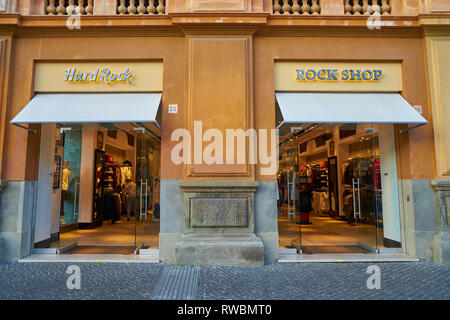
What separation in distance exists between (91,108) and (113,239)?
3399mm

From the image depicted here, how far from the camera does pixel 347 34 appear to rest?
5.53m

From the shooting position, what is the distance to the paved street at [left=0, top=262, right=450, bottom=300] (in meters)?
3.48

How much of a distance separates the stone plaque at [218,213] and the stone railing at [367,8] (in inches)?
184

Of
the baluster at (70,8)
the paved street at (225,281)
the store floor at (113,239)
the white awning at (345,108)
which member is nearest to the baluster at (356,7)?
the white awning at (345,108)

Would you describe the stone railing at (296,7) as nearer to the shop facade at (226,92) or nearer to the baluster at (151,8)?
the shop facade at (226,92)

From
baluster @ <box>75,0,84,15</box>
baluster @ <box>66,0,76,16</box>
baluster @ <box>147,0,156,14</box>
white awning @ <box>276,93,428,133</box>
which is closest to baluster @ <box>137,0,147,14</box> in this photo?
baluster @ <box>147,0,156,14</box>

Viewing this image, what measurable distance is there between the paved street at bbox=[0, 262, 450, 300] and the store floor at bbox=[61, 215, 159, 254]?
0.88 m

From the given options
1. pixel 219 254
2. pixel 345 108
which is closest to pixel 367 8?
pixel 345 108

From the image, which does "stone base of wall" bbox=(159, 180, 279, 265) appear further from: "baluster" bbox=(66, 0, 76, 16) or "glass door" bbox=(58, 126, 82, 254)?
"baluster" bbox=(66, 0, 76, 16)

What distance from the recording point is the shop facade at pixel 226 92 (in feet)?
16.2

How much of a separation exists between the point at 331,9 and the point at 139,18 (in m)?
3.99
